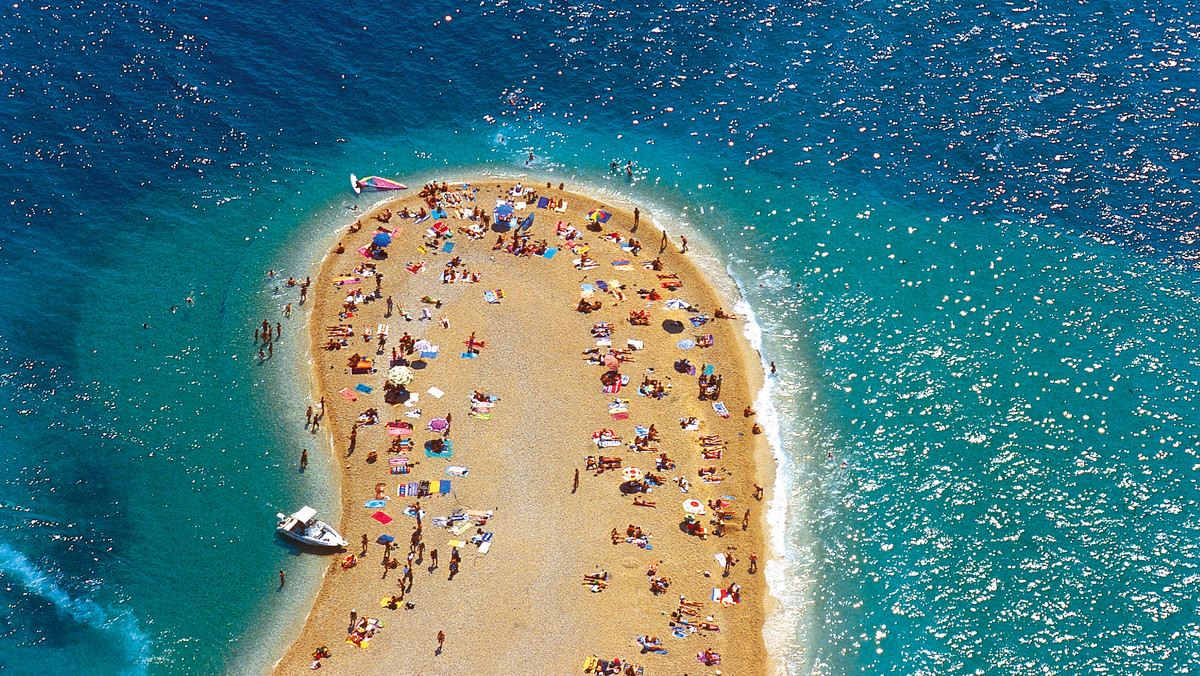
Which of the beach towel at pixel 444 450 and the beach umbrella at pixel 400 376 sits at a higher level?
the beach umbrella at pixel 400 376

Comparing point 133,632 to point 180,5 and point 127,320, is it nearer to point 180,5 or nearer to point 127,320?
point 127,320

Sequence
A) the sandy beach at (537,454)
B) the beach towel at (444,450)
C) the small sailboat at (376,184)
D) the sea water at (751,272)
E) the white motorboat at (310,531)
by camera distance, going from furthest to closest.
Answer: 1. the small sailboat at (376,184)
2. the beach towel at (444,450)
3. the white motorboat at (310,531)
4. the sea water at (751,272)
5. the sandy beach at (537,454)

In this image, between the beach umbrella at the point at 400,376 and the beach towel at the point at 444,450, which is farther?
the beach umbrella at the point at 400,376

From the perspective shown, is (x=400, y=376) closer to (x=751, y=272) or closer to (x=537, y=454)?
(x=537, y=454)

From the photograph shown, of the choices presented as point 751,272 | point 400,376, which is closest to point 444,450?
point 400,376

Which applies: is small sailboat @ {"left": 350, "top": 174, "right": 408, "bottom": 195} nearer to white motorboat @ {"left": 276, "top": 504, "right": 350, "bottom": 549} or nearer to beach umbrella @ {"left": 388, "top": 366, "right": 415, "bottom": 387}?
beach umbrella @ {"left": 388, "top": 366, "right": 415, "bottom": 387}

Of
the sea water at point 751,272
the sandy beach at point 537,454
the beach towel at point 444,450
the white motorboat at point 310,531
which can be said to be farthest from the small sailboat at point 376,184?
the white motorboat at point 310,531

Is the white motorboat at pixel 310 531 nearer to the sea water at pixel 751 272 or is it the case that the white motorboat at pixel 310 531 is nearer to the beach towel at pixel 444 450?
the sea water at pixel 751 272

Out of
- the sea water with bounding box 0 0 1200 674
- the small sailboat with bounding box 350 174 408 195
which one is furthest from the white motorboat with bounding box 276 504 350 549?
the small sailboat with bounding box 350 174 408 195
